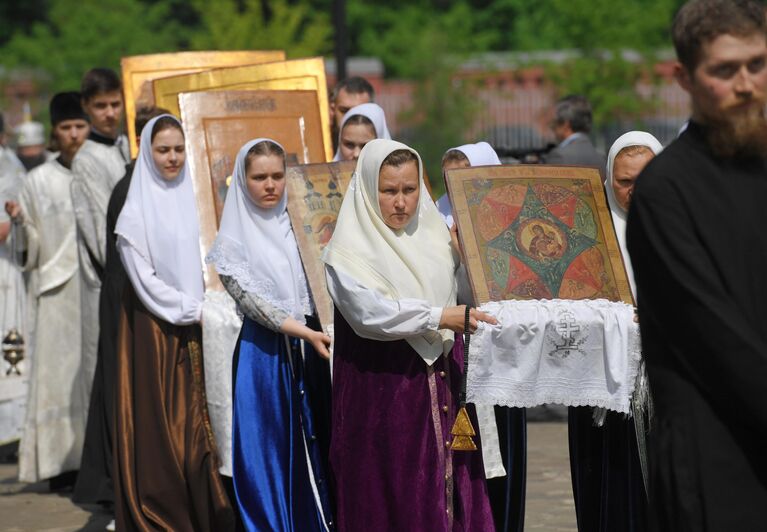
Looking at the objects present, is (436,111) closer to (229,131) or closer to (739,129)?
(229,131)

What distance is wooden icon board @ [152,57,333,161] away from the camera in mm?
7531

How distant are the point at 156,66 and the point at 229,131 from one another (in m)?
1.16

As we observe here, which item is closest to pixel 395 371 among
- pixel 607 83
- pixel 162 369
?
pixel 162 369

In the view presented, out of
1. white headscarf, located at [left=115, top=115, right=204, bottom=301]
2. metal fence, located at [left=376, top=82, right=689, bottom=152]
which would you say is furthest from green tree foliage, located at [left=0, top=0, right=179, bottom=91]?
white headscarf, located at [left=115, top=115, right=204, bottom=301]

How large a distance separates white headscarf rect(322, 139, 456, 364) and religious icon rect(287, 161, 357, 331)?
75cm

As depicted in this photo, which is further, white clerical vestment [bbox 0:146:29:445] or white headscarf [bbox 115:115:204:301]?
white clerical vestment [bbox 0:146:29:445]

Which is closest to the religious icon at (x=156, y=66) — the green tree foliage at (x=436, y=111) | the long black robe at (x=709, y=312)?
the long black robe at (x=709, y=312)

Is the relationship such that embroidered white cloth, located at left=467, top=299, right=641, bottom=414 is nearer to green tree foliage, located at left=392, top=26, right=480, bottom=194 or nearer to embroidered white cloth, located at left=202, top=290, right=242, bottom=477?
embroidered white cloth, located at left=202, top=290, right=242, bottom=477

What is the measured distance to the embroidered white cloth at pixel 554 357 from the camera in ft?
17.2

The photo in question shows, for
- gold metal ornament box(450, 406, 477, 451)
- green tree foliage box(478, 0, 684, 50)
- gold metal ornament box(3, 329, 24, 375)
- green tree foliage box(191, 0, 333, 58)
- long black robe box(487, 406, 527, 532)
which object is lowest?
long black robe box(487, 406, 527, 532)

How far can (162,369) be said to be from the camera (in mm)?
6605

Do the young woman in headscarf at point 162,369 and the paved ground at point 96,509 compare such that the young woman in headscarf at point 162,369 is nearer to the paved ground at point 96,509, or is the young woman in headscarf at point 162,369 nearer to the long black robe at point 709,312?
the paved ground at point 96,509

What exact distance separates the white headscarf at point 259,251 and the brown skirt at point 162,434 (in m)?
0.61

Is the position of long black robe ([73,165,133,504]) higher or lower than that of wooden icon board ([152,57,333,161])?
lower
